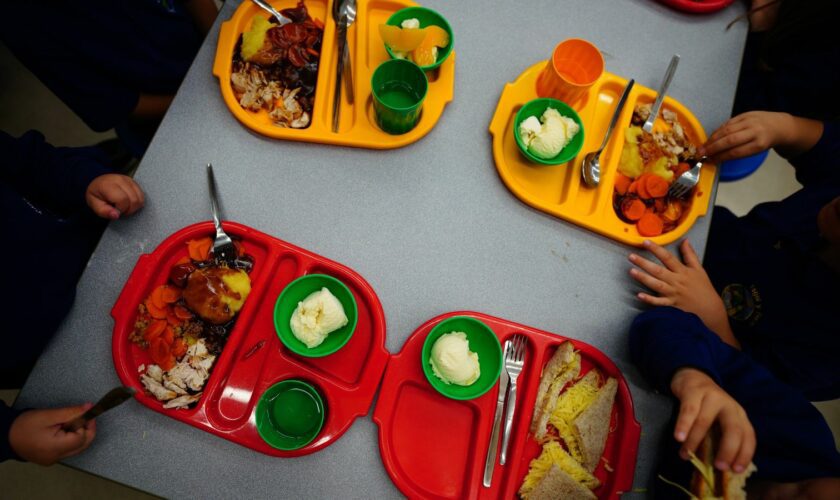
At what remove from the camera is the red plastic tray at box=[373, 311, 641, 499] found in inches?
40.8

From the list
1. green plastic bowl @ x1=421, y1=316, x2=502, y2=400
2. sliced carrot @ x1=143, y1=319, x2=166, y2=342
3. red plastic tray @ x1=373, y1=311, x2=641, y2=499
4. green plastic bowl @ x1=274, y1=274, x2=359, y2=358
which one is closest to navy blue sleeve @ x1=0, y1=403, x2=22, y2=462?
sliced carrot @ x1=143, y1=319, x2=166, y2=342

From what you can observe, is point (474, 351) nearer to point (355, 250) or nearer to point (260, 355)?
point (355, 250)

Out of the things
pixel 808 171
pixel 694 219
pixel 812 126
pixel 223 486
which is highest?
pixel 812 126

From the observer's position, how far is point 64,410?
97 cm

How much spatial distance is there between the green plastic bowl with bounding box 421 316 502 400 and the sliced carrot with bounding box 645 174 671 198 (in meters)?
0.67

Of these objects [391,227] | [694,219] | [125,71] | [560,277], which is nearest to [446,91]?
[391,227]

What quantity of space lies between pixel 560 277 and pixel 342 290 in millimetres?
611

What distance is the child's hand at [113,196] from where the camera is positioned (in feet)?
3.63

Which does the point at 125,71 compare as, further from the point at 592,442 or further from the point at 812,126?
the point at 812,126

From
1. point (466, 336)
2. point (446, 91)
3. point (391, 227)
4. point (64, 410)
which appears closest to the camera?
point (64, 410)

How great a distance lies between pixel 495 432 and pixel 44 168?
1399 millimetres

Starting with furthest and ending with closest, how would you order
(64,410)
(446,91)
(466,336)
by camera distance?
(446,91) < (466,336) < (64,410)

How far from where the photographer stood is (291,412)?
1.04 m

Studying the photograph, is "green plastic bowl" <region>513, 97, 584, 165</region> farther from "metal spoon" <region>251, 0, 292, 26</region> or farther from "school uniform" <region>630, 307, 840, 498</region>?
"metal spoon" <region>251, 0, 292, 26</region>
